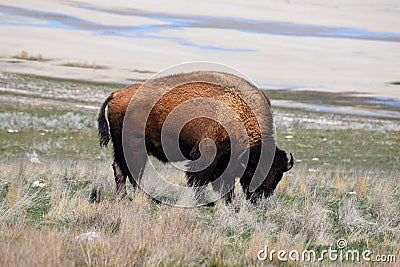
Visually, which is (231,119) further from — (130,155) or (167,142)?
(130,155)

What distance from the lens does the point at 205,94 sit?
30.0ft

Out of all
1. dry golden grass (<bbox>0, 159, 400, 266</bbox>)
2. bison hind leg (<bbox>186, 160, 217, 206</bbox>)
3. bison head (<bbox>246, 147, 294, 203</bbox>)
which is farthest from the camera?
bison head (<bbox>246, 147, 294, 203</bbox>)

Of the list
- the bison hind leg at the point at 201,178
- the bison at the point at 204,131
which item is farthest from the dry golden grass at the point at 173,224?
the bison at the point at 204,131

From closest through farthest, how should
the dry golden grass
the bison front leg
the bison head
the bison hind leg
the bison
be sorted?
1. the dry golden grass
2. the bison hind leg
3. the bison
4. the bison head
5. the bison front leg

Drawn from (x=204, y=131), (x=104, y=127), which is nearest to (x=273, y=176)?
(x=204, y=131)

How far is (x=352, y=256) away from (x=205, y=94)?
3.76m

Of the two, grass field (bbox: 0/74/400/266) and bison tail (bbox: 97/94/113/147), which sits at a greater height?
bison tail (bbox: 97/94/113/147)

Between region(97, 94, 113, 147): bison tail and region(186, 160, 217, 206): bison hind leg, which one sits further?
region(97, 94, 113, 147): bison tail

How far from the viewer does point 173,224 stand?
644 centimetres

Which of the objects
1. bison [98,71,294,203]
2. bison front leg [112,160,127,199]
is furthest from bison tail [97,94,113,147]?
bison front leg [112,160,127,199]

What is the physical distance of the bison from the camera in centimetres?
885

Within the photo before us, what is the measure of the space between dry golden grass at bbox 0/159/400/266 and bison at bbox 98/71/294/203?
1.49 ft

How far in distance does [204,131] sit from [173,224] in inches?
104

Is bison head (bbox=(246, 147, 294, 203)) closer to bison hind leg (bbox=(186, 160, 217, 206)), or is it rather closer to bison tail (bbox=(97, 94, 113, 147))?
bison hind leg (bbox=(186, 160, 217, 206))
